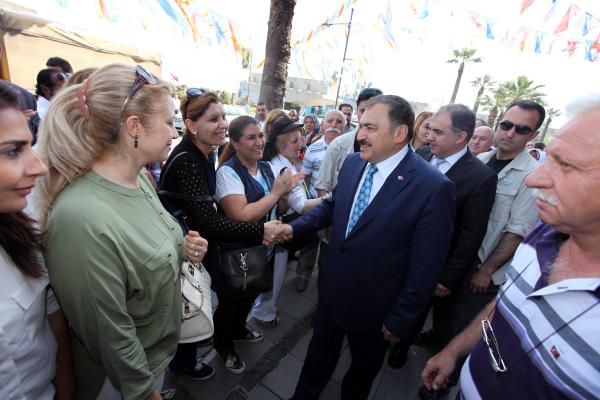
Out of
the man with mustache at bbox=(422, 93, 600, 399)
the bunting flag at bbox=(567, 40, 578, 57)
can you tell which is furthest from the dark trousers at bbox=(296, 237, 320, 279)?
the bunting flag at bbox=(567, 40, 578, 57)

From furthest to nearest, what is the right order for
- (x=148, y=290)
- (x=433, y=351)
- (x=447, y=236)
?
(x=433, y=351), (x=447, y=236), (x=148, y=290)

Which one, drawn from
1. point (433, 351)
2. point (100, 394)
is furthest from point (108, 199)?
point (433, 351)

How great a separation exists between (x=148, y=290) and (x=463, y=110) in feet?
9.73

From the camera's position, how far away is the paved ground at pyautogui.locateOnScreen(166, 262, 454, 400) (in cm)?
250

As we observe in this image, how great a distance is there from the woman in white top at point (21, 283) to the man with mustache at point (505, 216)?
287 centimetres

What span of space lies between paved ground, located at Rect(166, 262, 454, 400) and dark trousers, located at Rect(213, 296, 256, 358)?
0.21m

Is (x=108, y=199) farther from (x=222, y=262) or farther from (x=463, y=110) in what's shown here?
(x=463, y=110)

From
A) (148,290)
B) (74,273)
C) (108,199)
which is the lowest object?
(148,290)

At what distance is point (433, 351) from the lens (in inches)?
132

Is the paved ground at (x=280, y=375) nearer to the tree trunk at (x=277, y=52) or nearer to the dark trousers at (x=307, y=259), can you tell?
the dark trousers at (x=307, y=259)

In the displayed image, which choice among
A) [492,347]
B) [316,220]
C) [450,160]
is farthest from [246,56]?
[492,347]

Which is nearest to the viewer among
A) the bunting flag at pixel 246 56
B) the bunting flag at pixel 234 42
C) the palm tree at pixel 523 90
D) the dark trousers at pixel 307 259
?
the dark trousers at pixel 307 259

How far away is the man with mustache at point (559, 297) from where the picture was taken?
1.04 metres

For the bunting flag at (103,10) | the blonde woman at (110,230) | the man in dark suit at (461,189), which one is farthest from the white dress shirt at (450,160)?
the bunting flag at (103,10)
